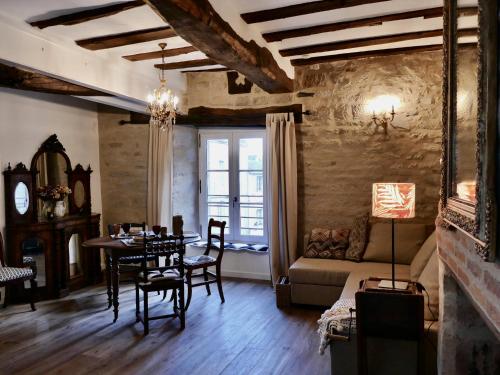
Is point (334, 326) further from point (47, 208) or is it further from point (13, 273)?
point (47, 208)

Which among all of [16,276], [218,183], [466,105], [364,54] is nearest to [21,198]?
[16,276]

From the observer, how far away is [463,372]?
237cm

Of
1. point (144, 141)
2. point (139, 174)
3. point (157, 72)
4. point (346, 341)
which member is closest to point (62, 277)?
point (139, 174)

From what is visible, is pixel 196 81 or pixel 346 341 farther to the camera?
pixel 196 81

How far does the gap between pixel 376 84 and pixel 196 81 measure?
7.78ft

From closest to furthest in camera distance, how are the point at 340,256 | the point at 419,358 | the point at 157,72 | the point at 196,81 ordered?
the point at 419,358
the point at 340,256
the point at 157,72
the point at 196,81

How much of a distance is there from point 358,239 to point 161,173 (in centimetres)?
272

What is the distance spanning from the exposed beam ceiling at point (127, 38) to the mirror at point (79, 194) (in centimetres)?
233

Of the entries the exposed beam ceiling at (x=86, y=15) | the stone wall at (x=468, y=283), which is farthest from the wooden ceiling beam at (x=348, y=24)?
the stone wall at (x=468, y=283)

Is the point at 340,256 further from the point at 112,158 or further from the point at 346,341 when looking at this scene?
the point at 112,158

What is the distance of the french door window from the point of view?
5977 millimetres

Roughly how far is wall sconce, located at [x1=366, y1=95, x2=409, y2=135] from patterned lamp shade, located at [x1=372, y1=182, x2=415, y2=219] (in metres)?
2.09

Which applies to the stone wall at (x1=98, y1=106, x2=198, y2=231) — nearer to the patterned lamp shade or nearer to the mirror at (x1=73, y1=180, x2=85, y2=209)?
the mirror at (x1=73, y1=180, x2=85, y2=209)

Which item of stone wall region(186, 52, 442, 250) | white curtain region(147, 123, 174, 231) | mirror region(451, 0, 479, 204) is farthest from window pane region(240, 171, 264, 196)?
mirror region(451, 0, 479, 204)
